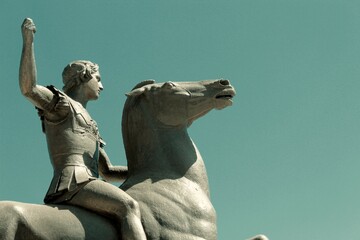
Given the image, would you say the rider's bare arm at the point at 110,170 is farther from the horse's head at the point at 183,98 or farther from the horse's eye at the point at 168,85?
the horse's eye at the point at 168,85

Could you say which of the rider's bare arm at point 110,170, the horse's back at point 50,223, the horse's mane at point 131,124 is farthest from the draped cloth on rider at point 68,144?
the rider's bare arm at point 110,170

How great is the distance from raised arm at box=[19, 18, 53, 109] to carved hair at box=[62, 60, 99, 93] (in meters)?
0.79

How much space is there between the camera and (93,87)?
873cm

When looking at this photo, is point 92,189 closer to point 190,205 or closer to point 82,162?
point 82,162

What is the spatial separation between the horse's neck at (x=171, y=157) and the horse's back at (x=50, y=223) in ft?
3.54

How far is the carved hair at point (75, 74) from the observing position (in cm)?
863

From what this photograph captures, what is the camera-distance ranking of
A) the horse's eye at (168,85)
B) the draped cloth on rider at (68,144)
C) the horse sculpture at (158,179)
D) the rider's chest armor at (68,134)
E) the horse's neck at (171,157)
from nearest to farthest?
1. the horse sculpture at (158,179)
2. the draped cloth on rider at (68,144)
3. the rider's chest armor at (68,134)
4. the horse's neck at (171,157)
5. the horse's eye at (168,85)

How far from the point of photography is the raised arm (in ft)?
25.0

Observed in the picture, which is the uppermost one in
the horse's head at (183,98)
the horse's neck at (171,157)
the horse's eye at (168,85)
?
the horse's eye at (168,85)

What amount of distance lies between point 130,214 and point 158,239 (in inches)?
16.6

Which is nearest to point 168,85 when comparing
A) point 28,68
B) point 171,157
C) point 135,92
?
point 135,92

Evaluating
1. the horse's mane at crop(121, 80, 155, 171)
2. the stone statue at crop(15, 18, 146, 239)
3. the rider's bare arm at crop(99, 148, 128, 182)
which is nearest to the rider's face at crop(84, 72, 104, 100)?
the stone statue at crop(15, 18, 146, 239)

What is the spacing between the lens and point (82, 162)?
7.86 metres

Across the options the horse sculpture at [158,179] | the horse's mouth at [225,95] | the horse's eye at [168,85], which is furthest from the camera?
the horse's mouth at [225,95]
